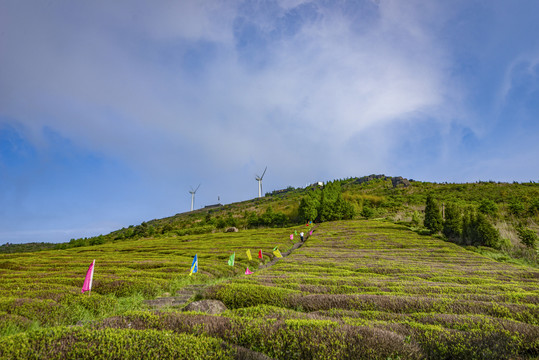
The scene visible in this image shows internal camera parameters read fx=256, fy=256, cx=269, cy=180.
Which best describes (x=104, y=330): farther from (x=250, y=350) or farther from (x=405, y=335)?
(x=405, y=335)

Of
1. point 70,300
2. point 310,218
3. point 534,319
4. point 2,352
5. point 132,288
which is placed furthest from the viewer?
point 310,218

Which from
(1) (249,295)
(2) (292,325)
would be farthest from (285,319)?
(1) (249,295)

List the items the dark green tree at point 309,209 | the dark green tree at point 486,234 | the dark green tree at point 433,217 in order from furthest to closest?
the dark green tree at point 309,209, the dark green tree at point 433,217, the dark green tree at point 486,234

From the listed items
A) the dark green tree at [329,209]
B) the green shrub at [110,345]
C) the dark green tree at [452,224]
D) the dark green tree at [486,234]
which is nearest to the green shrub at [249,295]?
the green shrub at [110,345]

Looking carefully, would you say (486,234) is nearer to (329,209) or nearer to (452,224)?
(452,224)

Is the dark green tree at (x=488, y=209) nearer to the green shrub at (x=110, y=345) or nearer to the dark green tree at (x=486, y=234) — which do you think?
the dark green tree at (x=486, y=234)

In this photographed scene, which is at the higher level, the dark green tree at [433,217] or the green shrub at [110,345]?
the dark green tree at [433,217]

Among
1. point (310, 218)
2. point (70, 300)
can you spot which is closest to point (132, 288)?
point (70, 300)

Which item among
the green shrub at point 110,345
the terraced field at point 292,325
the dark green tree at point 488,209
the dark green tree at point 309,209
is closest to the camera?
the green shrub at point 110,345

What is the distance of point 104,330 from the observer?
5.60 metres

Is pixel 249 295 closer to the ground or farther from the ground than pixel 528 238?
closer to the ground

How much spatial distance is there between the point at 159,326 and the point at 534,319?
10.0 m

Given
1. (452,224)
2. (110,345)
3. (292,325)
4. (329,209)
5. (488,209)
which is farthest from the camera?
(329,209)

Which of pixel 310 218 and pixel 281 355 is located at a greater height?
pixel 310 218
